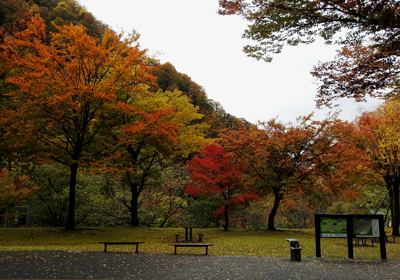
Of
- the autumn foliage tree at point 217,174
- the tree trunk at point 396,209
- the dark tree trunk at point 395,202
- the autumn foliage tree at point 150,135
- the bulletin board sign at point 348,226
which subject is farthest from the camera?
the tree trunk at point 396,209

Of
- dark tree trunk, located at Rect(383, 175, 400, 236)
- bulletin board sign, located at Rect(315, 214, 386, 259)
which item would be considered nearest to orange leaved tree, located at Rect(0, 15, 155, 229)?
bulletin board sign, located at Rect(315, 214, 386, 259)

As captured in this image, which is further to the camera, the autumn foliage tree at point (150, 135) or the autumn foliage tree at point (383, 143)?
the autumn foliage tree at point (383, 143)

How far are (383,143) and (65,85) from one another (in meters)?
18.7

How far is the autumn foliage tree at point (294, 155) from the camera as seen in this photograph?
1755 centimetres

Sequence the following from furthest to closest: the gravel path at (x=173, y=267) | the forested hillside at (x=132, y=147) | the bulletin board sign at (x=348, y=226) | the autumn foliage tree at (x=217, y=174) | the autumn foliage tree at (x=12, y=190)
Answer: the autumn foliage tree at (x=217, y=174) → the autumn foliage tree at (x=12, y=190) → the forested hillside at (x=132, y=147) → the bulletin board sign at (x=348, y=226) → the gravel path at (x=173, y=267)

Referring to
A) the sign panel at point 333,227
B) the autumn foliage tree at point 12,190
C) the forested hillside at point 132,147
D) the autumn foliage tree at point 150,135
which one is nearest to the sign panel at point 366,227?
the sign panel at point 333,227

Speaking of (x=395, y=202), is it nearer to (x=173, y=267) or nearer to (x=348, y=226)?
(x=348, y=226)

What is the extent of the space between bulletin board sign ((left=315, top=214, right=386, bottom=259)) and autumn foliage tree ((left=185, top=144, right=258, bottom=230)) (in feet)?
27.5

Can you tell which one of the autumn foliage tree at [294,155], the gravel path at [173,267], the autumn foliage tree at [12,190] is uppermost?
the autumn foliage tree at [294,155]

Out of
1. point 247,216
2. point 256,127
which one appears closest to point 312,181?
point 256,127

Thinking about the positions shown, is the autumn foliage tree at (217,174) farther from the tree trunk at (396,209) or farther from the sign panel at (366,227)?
the tree trunk at (396,209)

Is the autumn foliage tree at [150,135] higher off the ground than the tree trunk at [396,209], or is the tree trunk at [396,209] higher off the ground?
the autumn foliage tree at [150,135]

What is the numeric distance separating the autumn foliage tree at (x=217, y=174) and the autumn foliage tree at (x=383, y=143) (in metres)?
8.53

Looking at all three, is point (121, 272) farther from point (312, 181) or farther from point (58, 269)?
point (312, 181)
